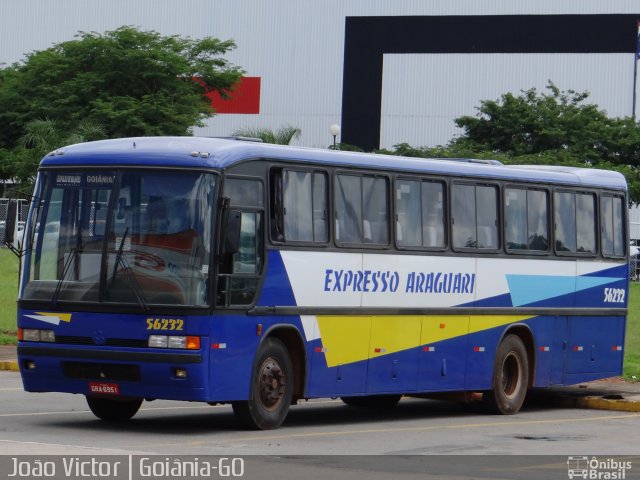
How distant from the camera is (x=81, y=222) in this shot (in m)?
14.7

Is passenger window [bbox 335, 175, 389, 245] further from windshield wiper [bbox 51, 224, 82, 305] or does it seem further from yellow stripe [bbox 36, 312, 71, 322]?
yellow stripe [bbox 36, 312, 71, 322]

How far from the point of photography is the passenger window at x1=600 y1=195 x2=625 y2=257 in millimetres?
20609

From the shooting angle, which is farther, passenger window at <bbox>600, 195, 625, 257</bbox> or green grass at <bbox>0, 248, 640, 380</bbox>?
green grass at <bbox>0, 248, 640, 380</bbox>

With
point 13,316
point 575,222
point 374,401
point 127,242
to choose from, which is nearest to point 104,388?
point 127,242

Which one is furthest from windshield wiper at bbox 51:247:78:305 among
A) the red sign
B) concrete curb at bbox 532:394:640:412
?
the red sign

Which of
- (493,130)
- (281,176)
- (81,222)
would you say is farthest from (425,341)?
(493,130)

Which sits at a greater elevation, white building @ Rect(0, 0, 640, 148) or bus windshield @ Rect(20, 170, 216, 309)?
white building @ Rect(0, 0, 640, 148)

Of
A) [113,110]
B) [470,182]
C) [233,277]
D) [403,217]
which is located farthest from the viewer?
[113,110]

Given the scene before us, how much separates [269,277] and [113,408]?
2.28 m

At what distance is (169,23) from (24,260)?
6217 centimetres

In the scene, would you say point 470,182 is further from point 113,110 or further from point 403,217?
Answer: point 113,110

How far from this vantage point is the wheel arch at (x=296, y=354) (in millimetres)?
15320

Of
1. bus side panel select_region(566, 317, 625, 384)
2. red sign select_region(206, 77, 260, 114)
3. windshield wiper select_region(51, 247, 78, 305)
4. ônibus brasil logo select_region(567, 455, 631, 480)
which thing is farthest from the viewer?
red sign select_region(206, 77, 260, 114)

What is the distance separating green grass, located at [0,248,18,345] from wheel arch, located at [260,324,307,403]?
11784mm
